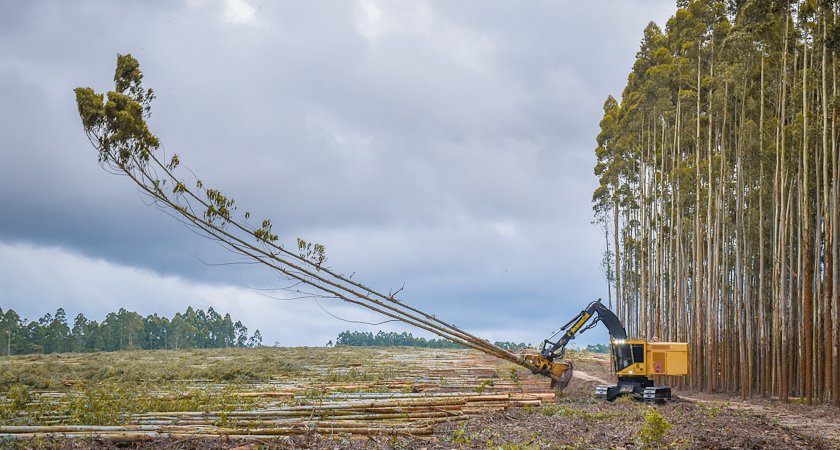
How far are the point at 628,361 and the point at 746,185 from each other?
422 inches

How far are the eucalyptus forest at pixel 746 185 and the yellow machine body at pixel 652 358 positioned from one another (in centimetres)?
308

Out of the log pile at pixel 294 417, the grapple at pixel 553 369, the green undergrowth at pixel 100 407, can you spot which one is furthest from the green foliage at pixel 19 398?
the grapple at pixel 553 369

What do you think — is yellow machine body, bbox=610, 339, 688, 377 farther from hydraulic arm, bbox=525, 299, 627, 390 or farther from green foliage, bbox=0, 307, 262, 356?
green foliage, bbox=0, 307, 262, 356

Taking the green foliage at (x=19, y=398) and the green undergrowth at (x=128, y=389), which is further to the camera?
the green foliage at (x=19, y=398)

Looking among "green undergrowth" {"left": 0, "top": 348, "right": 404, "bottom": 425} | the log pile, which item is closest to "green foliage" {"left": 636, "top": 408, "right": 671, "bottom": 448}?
the log pile

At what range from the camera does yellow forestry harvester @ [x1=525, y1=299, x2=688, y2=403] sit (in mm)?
17141

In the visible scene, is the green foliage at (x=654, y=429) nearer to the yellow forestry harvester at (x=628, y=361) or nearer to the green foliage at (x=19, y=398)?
the yellow forestry harvester at (x=628, y=361)

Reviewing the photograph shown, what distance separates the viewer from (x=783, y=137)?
18328 mm

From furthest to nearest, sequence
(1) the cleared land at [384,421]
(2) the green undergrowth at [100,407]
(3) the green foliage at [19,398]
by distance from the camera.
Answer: (3) the green foliage at [19,398]
(2) the green undergrowth at [100,407]
(1) the cleared land at [384,421]

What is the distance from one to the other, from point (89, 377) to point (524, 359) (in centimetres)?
1430

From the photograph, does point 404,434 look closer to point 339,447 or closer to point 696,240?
point 339,447

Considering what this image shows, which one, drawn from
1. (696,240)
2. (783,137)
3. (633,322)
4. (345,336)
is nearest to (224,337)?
(345,336)

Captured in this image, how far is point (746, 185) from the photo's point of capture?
2441 cm

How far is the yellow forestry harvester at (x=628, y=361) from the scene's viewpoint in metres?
17.1
